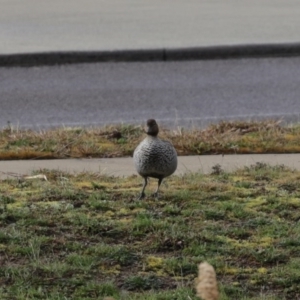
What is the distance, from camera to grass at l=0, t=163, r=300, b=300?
387 cm

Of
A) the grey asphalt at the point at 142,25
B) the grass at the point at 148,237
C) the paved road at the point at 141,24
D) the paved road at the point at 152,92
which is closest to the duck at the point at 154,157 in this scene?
the grass at the point at 148,237

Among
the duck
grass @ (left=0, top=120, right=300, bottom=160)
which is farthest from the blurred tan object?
grass @ (left=0, top=120, right=300, bottom=160)

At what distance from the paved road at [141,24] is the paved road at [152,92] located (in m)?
0.66

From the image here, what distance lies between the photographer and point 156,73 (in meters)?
10.4

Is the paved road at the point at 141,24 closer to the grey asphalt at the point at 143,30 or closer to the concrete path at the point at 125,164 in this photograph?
the grey asphalt at the point at 143,30

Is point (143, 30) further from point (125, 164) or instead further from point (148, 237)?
point (148, 237)

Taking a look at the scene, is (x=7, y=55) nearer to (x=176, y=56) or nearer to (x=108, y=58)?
(x=108, y=58)

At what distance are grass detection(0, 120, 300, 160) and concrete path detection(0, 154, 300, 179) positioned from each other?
0.11 metres

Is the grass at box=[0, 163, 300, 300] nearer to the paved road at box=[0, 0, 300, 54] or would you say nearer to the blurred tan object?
the blurred tan object

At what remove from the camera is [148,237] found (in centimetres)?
446

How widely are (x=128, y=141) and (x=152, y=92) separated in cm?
274

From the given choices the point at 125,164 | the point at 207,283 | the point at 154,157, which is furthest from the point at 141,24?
the point at 207,283

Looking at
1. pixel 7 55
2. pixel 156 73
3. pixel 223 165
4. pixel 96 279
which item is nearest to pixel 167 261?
pixel 96 279

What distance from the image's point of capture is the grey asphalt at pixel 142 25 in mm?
11312
